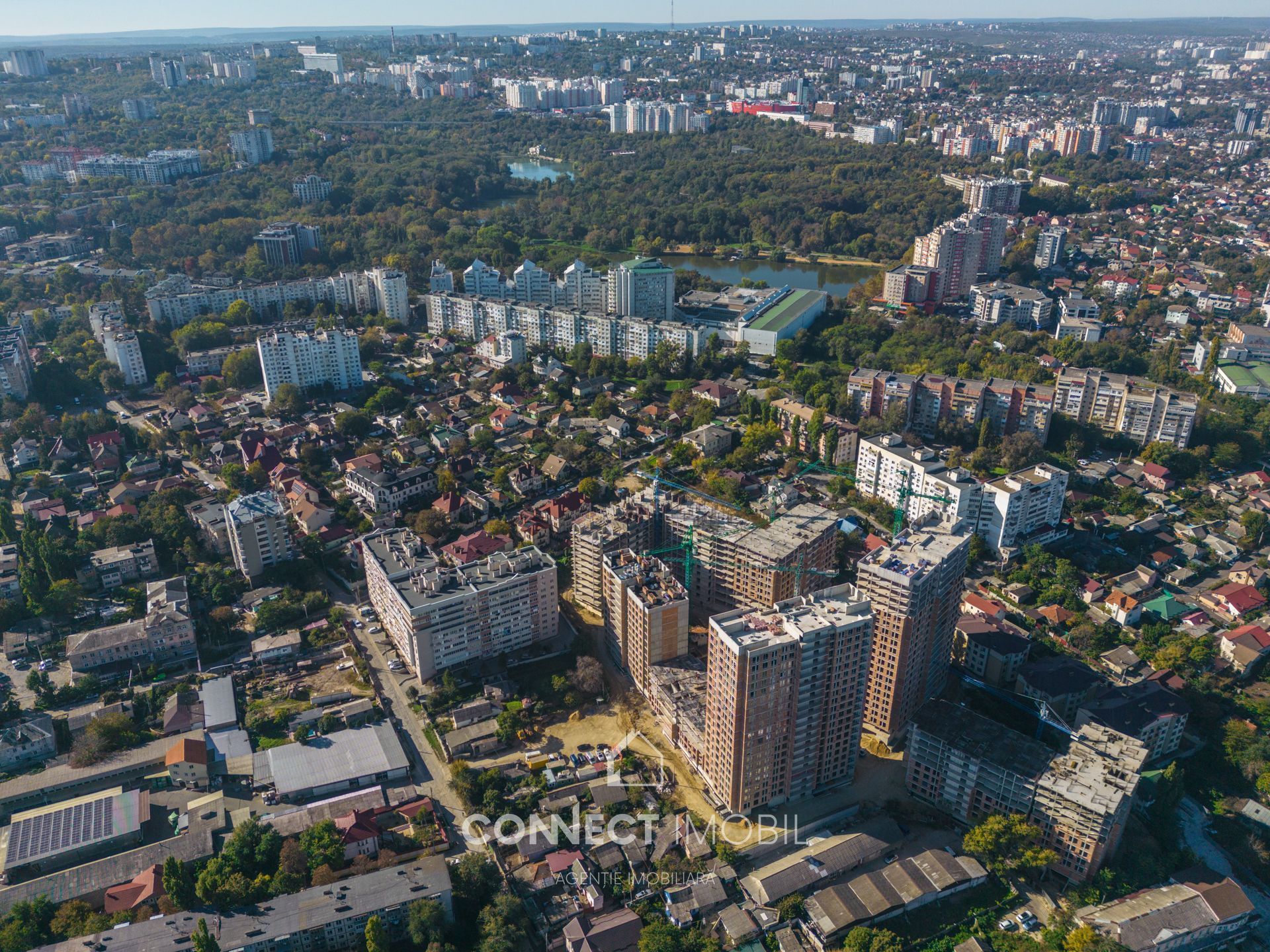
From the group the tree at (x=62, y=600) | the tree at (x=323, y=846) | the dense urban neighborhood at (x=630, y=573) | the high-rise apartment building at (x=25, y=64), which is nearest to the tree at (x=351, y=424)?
the dense urban neighborhood at (x=630, y=573)

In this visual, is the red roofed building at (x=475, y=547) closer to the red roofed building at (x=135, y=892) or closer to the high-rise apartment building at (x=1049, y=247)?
the red roofed building at (x=135, y=892)

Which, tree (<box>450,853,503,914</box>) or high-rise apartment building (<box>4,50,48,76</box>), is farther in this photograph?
high-rise apartment building (<box>4,50,48,76</box>)

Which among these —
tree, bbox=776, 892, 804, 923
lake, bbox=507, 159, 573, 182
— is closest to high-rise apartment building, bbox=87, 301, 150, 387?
tree, bbox=776, 892, 804, 923

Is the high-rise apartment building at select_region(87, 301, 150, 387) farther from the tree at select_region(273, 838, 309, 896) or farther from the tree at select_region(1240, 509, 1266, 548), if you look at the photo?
the tree at select_region(1240, 509, 1266, 548)

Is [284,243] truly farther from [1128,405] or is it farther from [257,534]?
[1128,405]

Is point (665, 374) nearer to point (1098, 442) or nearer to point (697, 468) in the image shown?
point (697, 468)

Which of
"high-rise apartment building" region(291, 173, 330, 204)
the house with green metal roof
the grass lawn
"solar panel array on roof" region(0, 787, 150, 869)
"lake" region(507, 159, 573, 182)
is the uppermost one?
"high-rise apartment building" region(291, 173, 330, 204)
